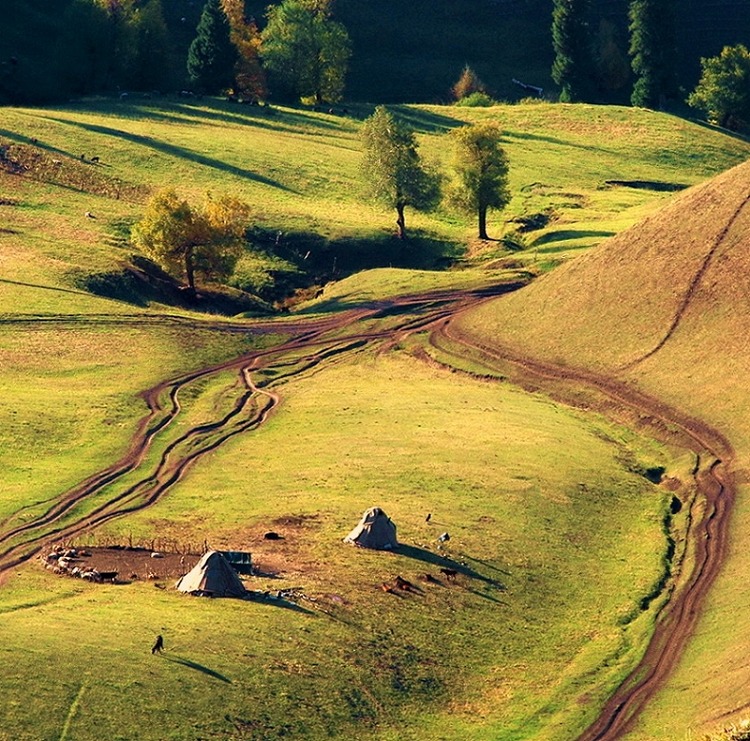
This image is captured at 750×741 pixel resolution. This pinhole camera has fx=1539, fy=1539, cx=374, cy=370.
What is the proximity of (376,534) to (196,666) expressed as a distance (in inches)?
695

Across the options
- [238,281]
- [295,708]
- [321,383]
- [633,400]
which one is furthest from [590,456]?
[238,281]

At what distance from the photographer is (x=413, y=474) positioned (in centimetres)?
8875

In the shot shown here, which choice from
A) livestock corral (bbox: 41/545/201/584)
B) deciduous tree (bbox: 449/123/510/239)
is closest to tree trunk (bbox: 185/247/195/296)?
deciduous tree (bbox: 449/123/510/239)

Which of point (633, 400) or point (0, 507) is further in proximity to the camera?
point (633, 400)

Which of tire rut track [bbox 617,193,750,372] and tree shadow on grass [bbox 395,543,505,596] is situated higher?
tire rut track [bbox 617,193,750,372]

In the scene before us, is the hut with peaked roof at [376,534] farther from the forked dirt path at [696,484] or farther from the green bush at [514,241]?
the green bush at [514,241]

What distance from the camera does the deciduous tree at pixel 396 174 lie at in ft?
502

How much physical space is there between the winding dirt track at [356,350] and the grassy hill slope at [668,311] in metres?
1.65

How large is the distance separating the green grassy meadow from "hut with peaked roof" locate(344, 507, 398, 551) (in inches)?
29.9

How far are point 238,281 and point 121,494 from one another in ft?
186

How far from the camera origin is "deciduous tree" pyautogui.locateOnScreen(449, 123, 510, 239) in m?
154

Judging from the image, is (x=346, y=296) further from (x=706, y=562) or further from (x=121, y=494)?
(x=706, y=562)

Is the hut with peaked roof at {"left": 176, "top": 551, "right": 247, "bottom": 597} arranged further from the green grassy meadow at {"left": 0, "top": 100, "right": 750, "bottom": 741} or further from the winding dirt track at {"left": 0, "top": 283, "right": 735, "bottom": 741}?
the winding dirt track at {"left": 0, "top": 283, "right": 735, "bottom": 741}

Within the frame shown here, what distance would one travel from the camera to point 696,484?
91875 millimetres
